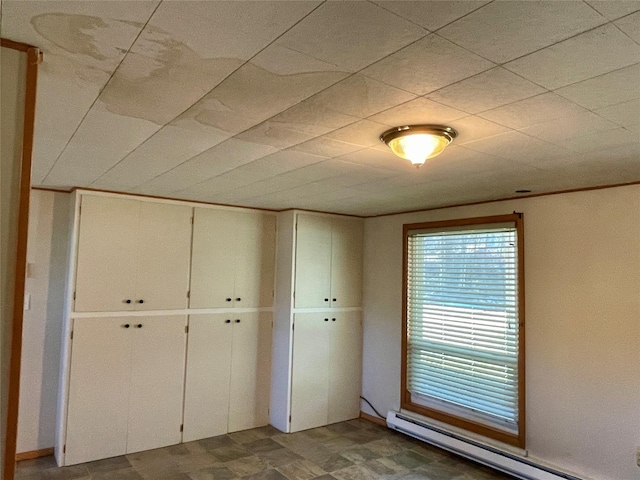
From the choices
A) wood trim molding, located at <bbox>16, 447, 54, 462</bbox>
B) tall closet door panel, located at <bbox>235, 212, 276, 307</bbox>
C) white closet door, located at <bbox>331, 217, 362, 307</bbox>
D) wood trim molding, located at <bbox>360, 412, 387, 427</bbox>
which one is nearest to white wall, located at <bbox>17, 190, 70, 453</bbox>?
wood trim molding, located at <bbox>16, 447, 54, 462</bbox>

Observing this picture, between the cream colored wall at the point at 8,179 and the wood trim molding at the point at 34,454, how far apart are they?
3.14m

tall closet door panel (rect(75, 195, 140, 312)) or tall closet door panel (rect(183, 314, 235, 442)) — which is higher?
tall closet door panel (rect(75, 195, 140, 312))

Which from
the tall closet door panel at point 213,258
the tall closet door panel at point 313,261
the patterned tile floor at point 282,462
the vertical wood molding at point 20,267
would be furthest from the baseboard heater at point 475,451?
the vertical wood molding at point 20,267

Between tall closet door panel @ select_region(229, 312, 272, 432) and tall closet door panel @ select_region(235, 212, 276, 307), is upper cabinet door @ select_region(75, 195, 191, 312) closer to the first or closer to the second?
tall closet door panel @ select_region(235, 212, 276, 307)

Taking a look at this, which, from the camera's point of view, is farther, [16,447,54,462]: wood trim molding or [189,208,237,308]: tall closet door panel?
[189,208,237,308]: tall closet door panel

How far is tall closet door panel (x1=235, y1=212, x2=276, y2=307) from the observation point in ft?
15.3

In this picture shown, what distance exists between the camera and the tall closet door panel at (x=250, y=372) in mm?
4590

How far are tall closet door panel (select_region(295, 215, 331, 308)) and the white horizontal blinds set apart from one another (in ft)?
2.93

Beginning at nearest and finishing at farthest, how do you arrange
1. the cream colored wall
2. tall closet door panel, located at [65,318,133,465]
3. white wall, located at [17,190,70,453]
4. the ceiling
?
the ceiling < the cream colored wall < tall closet door panel, located at [65,318,133,465] < white wall, located at [17,190,70,453]

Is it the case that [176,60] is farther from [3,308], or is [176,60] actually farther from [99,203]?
[99,203]

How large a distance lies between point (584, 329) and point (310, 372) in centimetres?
259

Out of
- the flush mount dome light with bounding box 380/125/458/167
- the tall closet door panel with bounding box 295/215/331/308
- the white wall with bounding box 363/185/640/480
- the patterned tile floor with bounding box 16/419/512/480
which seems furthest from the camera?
the tall closet door panel with bounding box 295/215/331/308

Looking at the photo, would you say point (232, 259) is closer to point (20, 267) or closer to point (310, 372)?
point (310, 372)

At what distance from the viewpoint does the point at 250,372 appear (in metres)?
4.70
